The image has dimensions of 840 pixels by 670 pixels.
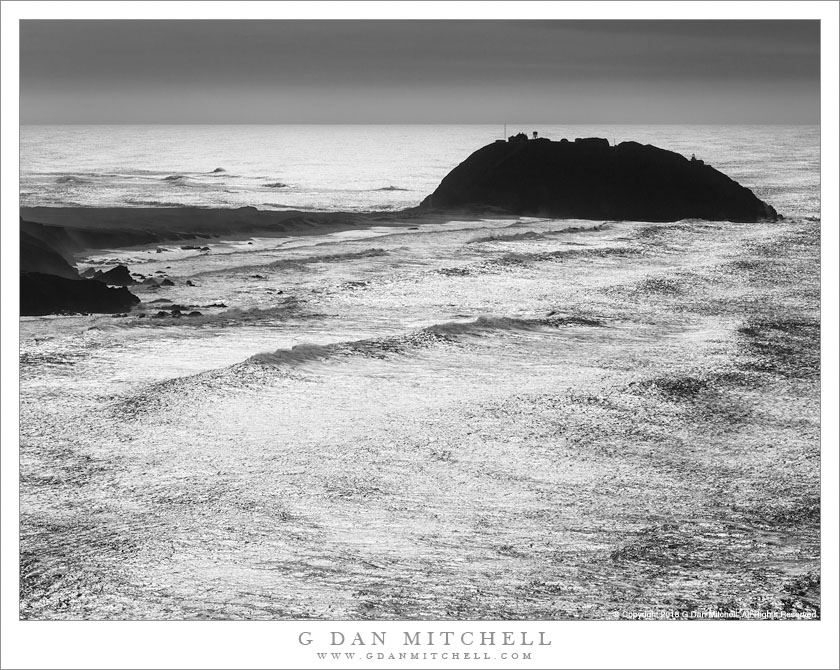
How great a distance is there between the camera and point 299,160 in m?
3.72

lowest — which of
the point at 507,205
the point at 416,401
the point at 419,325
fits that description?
the point at 416,401

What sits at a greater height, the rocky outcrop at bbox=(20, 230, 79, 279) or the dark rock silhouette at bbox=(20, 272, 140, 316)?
the rocky outcrop at bbox=(20, 230, 79, 279)

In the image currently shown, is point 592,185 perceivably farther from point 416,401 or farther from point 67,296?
point 67,296

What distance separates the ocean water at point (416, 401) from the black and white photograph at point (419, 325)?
11 mm

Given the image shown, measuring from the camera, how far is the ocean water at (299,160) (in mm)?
3385

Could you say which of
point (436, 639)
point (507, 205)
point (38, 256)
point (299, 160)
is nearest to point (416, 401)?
point (436, 639)

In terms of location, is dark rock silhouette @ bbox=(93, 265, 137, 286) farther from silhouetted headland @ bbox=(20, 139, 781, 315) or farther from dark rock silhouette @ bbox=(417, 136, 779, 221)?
dark rock silhouette @ bbox=(417, 136, 779, 221)

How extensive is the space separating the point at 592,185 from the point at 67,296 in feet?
7.09

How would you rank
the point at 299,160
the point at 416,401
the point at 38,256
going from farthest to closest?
the point at 299,160 → the point at 38,256 → the point at 416,401

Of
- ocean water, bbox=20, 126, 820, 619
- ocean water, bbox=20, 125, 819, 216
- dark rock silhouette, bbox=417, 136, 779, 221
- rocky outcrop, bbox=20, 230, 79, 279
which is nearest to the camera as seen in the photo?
ocean water, bbox=20, 126, 820, 619

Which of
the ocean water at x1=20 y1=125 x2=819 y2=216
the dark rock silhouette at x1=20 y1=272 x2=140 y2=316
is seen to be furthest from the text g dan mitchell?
the ocean water at x1=20 y1=125 x2=819 y2=216

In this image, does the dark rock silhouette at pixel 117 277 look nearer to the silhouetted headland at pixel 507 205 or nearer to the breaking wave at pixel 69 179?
the silhouetted headland at pixel 507 205

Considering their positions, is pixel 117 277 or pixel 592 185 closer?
pixel 117 277

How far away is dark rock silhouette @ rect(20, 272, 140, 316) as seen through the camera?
129 inches
